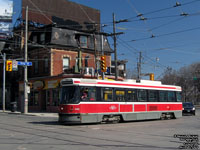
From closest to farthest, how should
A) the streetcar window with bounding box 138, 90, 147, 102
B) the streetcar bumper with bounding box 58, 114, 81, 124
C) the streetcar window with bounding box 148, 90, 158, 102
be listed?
the streetcar bumper with bounding box 58, 114, 81, 124 → the streetcar window with bounding box 138, 90, 147, 102 → the streetcar window with bounding box 148, 90, 158, 102

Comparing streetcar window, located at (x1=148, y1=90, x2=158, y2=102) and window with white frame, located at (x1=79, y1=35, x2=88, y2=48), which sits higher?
window with white frame, located at (x1=79, y1=35, x2=88, y2=48)

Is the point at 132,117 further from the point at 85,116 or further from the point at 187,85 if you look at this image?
the point at 187,85

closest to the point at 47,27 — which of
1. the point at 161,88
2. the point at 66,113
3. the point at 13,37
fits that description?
the point at 13,37

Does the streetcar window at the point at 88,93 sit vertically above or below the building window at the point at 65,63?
below

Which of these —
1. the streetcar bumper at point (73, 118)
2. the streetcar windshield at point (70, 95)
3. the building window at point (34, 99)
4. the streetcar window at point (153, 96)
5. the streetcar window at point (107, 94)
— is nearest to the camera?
the streetcar bumper at point (73, 118)

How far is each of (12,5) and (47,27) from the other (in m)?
15.4

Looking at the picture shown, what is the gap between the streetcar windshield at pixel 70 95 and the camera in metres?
17.2

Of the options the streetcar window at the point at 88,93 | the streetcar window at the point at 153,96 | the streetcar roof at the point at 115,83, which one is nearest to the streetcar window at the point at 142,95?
the streetcar roof at the point at 115,83

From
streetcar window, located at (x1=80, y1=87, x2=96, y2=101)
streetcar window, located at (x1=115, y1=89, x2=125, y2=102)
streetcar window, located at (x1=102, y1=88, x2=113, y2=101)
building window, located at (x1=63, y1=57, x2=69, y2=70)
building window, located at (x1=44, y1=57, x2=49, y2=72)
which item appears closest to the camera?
streetcar window, located at (x1=80, y1=87, x2=96, y2=101)

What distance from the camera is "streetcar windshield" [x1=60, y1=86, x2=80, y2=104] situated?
56.4ft

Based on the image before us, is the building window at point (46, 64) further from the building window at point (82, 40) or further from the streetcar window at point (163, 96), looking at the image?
the streetcar window at point (163, 96)

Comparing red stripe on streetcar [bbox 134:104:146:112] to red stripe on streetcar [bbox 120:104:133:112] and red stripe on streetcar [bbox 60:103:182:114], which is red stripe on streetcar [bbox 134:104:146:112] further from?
red stripe on streetcar [bbox 120:104:133:112]

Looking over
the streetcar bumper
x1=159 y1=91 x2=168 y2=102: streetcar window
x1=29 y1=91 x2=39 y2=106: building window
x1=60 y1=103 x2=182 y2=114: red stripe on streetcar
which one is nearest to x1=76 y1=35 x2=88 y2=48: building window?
x1=29 y1=91 x2=39 y2=106: building window

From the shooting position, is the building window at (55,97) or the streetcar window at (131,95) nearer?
the streetcar window at (131,95)
